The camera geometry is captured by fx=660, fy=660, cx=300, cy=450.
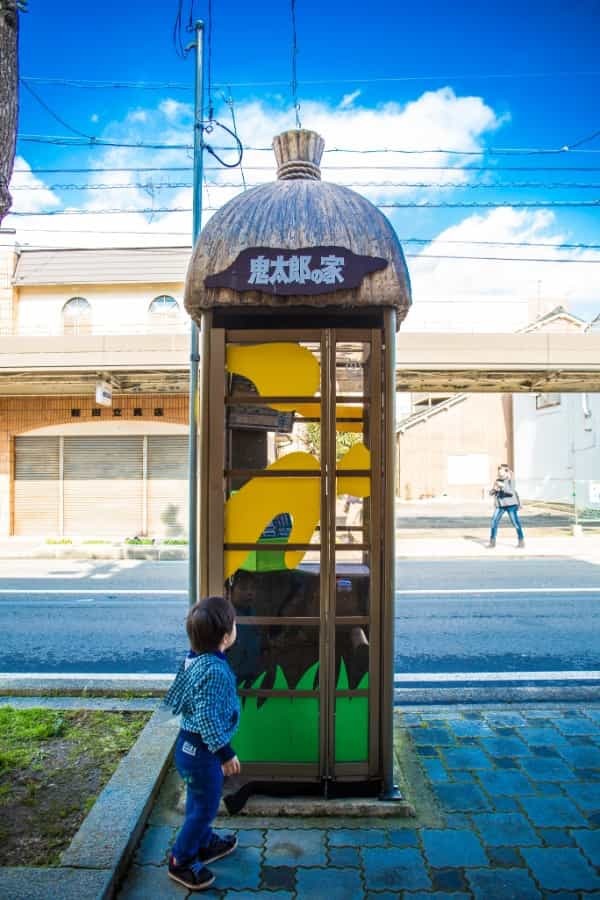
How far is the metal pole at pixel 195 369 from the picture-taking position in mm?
5027

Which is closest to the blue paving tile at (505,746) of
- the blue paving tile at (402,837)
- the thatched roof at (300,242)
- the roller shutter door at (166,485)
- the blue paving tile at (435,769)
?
the blue paving tile at (435,769)

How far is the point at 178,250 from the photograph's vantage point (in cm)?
1880

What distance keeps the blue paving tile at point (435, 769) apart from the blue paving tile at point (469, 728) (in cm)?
47

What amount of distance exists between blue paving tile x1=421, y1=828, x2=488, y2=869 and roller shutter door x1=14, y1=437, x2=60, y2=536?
15874 mm

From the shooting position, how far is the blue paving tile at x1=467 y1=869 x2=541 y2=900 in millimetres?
2693

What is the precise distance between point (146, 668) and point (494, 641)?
3616 millimetres

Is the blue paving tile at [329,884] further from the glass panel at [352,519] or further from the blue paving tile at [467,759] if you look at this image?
the glass panel at [352,519]

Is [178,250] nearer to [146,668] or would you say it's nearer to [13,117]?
[146,668]

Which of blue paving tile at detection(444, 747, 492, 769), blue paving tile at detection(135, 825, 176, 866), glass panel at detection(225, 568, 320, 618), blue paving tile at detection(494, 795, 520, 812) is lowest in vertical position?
blue paving tile at detection(135, 825, 176, 866)

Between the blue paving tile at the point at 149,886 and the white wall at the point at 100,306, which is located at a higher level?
the white wall at the point at 100,306

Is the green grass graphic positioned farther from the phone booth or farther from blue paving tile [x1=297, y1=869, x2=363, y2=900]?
blue paving tile [x1=297, y1=869, x2=363, y2=900]

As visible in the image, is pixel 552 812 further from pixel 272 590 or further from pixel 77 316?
pixel 77 316

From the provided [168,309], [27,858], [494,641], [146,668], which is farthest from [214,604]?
[168,309]

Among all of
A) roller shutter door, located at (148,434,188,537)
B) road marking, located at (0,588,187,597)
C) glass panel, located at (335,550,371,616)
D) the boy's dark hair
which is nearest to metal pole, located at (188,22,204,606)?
glass panel, located at (335,550,371,616)
